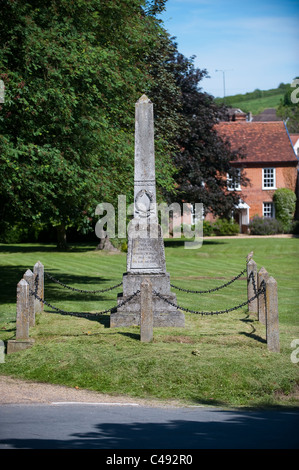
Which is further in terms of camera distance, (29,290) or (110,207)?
(110,207)

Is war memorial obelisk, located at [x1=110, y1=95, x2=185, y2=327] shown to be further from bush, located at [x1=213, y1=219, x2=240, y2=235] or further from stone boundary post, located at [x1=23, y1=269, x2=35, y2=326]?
bush, located at [x1=213, y1=219, x2=240, y2=235]

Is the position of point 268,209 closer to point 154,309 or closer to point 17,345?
point 154,309

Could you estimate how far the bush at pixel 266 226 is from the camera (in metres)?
49.2

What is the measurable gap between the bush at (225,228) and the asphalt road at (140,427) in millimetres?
41553

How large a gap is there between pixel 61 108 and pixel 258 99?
154 metres

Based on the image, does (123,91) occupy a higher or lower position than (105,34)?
lower

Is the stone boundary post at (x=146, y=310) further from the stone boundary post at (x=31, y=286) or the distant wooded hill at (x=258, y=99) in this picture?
the distant wooded hill at (x=258, y=99)

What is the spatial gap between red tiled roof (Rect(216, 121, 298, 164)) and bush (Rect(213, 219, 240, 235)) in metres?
6.38

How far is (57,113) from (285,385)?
925 cm

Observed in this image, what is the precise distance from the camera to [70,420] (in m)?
7.85

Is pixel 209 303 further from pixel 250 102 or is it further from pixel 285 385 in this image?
pixel 250 102

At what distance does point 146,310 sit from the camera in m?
11.8

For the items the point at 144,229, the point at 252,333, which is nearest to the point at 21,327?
the point at 144,229
